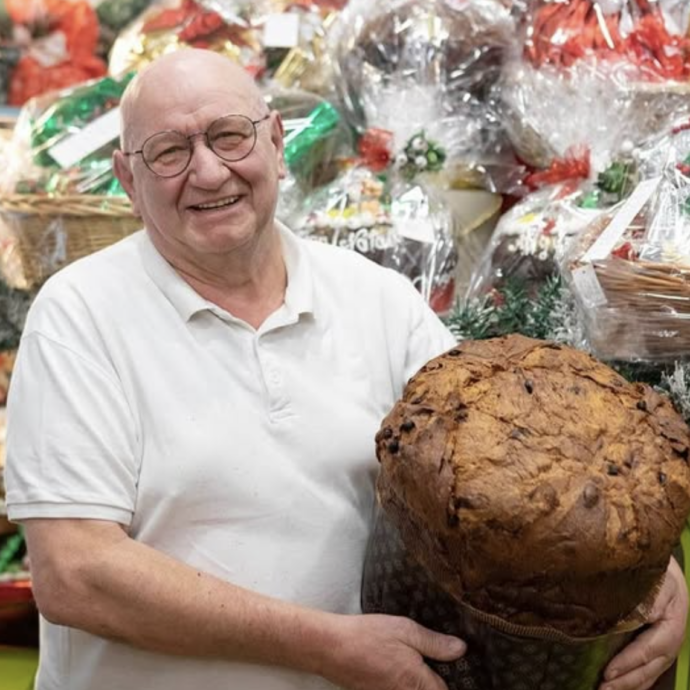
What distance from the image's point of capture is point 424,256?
2.05 metres

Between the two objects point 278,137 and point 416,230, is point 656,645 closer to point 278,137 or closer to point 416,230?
point 278,137

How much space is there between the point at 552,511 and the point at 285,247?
704 millimetres

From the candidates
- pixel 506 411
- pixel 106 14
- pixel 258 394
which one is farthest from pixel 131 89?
pixel 106 14

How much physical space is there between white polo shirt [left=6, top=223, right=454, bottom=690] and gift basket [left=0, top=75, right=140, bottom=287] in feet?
2.30

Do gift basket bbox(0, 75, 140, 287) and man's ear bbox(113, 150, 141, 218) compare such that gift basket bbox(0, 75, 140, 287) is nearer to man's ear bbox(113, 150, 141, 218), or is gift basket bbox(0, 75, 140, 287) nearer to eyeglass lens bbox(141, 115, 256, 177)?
man's ear bbox(113, 150, 141, 218)

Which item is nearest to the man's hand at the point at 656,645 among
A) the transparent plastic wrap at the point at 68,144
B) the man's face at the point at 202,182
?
the man's face at the point at 202,182

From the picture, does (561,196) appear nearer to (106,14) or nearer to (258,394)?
(258,394)

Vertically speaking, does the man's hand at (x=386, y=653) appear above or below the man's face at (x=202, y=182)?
below

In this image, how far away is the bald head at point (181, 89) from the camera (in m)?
1.36

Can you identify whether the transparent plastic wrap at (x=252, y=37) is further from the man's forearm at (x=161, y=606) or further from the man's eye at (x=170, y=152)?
the man's forearm at (x=161, y=606)

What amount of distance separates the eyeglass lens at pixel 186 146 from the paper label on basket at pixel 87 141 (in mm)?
904

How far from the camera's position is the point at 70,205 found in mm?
2121

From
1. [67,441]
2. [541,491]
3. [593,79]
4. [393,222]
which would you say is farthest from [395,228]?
[541,491]

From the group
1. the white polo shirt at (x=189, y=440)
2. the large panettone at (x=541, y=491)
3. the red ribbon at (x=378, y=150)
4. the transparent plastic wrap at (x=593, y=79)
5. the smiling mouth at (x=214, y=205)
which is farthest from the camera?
the red ribbon at (x=378, y=150)
